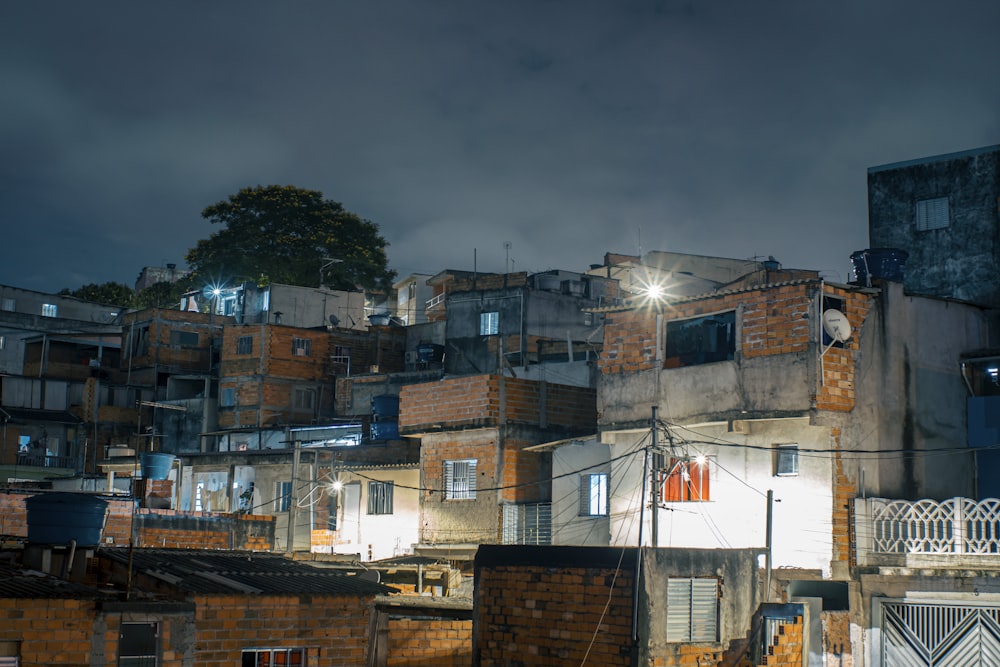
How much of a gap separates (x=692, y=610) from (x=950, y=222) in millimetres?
20091

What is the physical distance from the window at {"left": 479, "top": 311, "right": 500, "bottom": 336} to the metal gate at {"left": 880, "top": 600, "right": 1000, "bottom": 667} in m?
31.3

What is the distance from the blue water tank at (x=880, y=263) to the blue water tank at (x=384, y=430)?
66.2 feet

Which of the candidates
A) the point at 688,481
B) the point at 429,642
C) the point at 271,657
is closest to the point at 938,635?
the point at 688,481

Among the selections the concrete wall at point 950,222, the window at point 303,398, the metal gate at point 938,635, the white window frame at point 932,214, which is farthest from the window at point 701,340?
the window at point 303,398

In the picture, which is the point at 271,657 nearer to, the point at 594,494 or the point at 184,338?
the point at 594,494

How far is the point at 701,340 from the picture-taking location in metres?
28.1

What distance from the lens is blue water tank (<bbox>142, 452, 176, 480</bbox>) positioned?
1171 inches

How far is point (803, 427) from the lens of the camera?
2467cm

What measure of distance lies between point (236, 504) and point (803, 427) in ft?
78.2

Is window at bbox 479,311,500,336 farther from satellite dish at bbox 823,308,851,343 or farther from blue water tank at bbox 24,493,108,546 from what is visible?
blue water tank at bbox 24,493,108,546

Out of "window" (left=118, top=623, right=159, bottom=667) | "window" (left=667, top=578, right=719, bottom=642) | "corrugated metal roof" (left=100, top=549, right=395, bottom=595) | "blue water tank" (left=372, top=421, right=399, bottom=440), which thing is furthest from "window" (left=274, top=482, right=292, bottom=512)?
"window" (left=118, top=623, right=159, bottom=667)

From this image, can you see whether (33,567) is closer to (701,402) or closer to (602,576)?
(602,576)

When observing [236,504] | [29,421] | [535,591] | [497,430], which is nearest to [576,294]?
[236,504]

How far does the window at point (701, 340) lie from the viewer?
2741 centimetres
